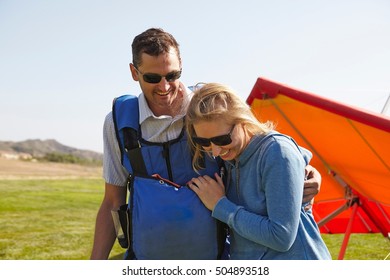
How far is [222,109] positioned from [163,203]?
1.72 feet

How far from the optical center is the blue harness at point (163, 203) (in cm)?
217

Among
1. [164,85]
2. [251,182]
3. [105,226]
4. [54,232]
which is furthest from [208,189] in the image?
[54,232]

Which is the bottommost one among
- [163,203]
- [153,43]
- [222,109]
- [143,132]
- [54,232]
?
[54,232]

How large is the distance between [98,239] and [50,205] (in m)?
12.2

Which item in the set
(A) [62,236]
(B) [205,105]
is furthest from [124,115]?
(A) [62,236]

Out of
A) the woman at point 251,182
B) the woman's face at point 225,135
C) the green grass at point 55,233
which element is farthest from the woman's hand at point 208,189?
the green grass at point 55,233

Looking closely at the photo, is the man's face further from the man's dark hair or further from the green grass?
the green grass

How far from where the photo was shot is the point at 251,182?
206 centimetres

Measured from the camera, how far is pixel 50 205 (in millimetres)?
14125

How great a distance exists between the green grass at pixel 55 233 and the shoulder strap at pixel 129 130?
17.3ft

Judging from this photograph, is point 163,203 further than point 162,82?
No

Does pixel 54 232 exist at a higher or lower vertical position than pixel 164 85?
lower

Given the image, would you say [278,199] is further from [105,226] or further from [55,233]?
[55,233]
